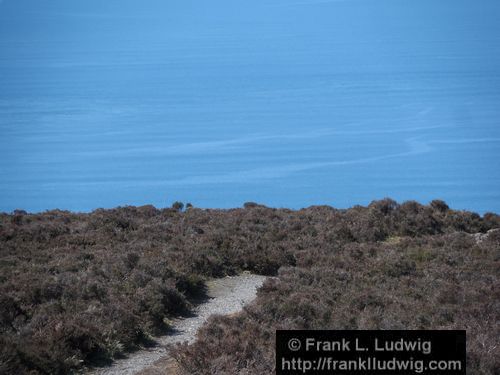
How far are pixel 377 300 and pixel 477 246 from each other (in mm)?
5642

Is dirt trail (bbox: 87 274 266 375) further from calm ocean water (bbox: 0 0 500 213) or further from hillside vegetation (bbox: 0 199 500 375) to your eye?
calm ocean water (bbox: 0 0 500 213)

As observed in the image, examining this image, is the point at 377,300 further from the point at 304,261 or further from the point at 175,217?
the point at 175,217

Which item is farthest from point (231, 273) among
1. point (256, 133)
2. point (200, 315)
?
point (256, 133)

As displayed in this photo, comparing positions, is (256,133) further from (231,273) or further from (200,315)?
(200,315)

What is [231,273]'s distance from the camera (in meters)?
14.0

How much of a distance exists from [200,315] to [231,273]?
10.6 ft

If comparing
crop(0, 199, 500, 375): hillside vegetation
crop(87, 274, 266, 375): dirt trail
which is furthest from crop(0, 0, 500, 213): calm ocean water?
crop(87, 274, 266, 375): dirt trail

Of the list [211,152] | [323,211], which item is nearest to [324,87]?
[211,152]

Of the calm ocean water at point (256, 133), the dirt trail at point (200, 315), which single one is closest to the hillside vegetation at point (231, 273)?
the dirt trail at point (200, 315)

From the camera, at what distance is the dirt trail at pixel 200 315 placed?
8312mm

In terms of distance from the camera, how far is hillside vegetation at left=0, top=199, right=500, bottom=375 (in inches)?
307

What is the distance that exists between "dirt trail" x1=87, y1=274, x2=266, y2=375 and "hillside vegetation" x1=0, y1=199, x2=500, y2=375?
0.26 meters

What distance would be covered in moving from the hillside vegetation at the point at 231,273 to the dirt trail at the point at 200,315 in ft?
0.85

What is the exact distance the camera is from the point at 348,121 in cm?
10819
